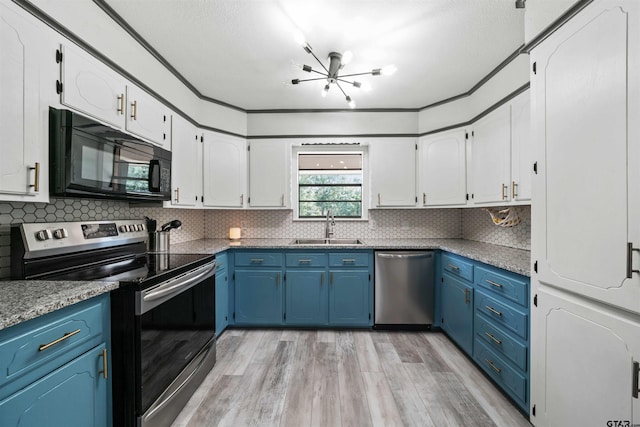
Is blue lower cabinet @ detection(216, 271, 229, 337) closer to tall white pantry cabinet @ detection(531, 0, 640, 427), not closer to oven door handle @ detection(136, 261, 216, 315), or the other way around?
oven door handle @ detection(136, 261, 216, 315)

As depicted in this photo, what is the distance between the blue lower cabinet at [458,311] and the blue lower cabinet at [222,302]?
7.33 ft

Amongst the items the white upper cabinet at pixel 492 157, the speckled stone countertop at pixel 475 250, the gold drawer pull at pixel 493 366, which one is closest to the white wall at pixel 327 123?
the white upper cabinet at pixel 492 157

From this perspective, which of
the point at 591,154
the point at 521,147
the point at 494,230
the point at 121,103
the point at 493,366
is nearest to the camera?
the point at 591,154

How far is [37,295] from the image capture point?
41.0 inches

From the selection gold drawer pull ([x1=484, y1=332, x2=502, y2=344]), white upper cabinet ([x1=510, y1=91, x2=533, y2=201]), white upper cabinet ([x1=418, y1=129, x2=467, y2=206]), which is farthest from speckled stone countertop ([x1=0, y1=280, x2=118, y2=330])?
white upper cabinet ([x1=418, y1=129, x2=467, y2=206])

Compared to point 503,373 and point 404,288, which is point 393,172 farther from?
point 503,373

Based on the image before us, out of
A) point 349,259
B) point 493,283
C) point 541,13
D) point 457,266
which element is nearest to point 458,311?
point 457,266

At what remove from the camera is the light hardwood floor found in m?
1.63

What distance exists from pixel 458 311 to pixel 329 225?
1.71 m

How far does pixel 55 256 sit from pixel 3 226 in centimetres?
26

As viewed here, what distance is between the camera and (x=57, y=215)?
1.62 m

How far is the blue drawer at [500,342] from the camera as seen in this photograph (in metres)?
1.62

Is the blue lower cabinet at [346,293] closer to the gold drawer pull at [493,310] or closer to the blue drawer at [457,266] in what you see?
the blue drawer at [457,266]

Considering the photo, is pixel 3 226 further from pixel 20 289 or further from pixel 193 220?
pixel 193 220
